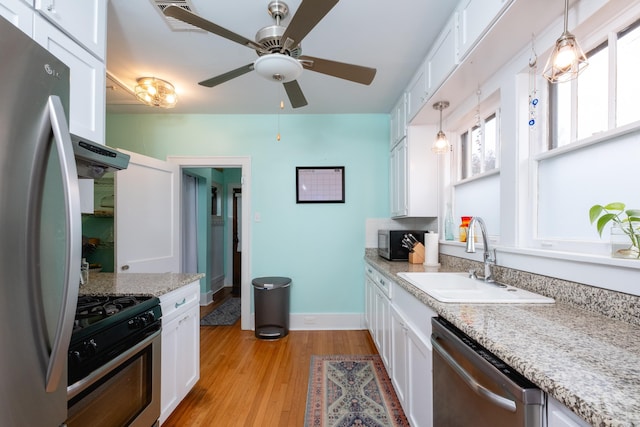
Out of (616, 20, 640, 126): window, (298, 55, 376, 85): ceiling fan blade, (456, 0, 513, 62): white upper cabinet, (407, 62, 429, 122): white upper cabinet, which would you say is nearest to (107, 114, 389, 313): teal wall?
(407, 62, 429, 122): white upper cabinet

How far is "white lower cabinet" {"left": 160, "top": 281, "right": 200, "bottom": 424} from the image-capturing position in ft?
5.23

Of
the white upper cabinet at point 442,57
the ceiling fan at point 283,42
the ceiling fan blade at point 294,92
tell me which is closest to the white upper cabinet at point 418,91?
the white upper cabinet at point 442,57

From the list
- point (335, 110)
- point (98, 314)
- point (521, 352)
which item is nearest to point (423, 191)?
point (335, 110)

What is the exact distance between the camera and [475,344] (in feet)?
3.05

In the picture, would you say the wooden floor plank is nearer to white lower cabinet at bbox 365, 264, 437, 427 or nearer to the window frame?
white lower cabinet at bbox 365, 264, 437, 427

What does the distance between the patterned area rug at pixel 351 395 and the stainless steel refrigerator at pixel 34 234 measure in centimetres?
146

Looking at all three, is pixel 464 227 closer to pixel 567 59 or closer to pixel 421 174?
pixel 421 174

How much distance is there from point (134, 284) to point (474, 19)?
2379 millimetres

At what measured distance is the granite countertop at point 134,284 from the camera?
1.56 metres

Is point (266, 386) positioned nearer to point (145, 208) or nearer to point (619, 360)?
point (145, 208)

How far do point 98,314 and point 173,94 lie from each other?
81.2 inches

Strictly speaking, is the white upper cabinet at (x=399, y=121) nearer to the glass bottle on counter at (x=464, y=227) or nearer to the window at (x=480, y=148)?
the window at (x=480, y=148)

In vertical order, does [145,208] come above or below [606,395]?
above

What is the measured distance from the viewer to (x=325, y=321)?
321cm
